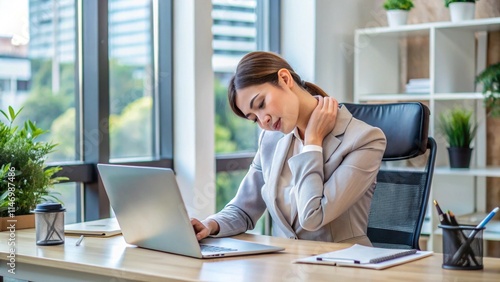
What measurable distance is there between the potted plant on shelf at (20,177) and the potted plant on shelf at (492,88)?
2239 millimetres

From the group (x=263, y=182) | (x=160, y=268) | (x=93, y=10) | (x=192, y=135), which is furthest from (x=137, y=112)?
(x=160, y=268)

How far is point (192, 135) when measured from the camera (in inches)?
139

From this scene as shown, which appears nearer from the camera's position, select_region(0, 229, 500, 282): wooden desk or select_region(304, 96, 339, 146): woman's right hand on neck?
select_region(0, 229, 500, 282): wooden desk

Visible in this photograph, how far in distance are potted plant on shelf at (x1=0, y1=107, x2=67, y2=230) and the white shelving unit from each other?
85.2 inches

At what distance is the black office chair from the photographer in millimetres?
2342

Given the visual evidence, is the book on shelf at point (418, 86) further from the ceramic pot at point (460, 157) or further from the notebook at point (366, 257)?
the notebook at point (366, 257)

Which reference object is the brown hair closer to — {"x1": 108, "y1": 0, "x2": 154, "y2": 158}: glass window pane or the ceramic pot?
{"x1": 108, "y1": 0, "x2": 154, "y2": 158}: glass window pane

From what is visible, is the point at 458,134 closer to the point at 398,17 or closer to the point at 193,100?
the point at 398,17

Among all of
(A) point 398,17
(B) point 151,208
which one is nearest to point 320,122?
(B) point 151,208

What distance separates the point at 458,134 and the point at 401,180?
1426 mm

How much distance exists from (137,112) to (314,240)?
1553mm

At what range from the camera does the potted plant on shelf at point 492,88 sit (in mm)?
3652

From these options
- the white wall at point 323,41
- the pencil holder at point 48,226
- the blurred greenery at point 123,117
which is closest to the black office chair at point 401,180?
the pencil holder at point 48,226

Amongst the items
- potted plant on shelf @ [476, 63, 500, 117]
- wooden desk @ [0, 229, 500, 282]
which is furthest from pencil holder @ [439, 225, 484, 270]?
potted plant on shelf @ [476, 63, 500, 117]
